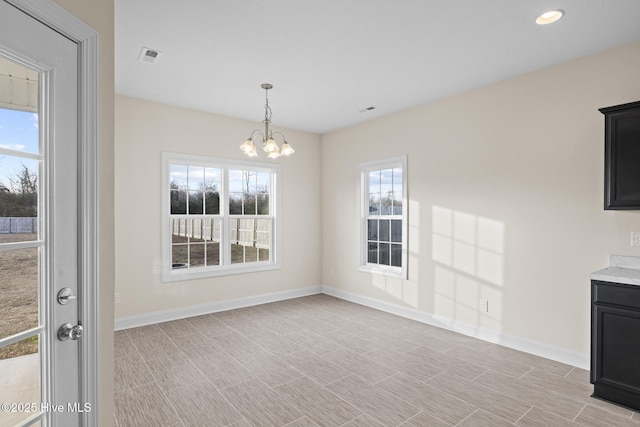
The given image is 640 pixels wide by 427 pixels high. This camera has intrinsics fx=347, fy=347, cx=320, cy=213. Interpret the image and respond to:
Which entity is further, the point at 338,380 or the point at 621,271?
the point at 338,380

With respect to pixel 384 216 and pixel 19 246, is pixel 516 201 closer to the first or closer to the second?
pixel 384 216

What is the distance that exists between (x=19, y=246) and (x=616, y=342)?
3.68 metres

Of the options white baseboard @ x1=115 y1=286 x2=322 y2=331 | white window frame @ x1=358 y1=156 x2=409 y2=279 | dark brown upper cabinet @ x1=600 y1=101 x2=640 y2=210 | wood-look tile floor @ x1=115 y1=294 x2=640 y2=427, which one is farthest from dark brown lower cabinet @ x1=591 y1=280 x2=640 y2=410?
white baseboard @ x1=115 y1=286 x2=322 y2=331

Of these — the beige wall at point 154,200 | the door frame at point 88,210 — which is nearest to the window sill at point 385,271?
the beige wall at point 154,200

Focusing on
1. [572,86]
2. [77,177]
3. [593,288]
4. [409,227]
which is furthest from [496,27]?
[77,177]

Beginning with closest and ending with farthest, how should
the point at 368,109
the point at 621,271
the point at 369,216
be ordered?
the point at 621,271 → the point at 368,109 → the point at 369,216

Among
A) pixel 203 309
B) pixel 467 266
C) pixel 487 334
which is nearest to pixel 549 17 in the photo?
pixel 467 266

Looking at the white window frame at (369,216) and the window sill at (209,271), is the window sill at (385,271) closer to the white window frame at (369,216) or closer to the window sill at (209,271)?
the white window frame at (369,216)

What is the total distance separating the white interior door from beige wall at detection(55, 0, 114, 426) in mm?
132

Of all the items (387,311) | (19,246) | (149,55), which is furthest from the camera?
(387,311)

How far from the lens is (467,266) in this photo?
4137 millimetres

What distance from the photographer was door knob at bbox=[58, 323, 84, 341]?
147cm

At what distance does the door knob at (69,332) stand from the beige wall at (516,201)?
3.82m

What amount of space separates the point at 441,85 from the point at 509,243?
6.30ft
